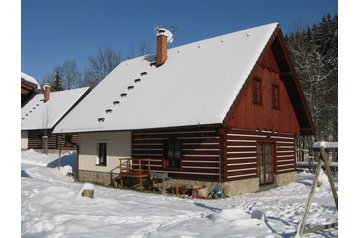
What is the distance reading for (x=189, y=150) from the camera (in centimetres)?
1539

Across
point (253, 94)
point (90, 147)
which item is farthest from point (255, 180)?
point (90, 147)

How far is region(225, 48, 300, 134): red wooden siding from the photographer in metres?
15.4

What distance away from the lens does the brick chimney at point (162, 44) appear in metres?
20.6

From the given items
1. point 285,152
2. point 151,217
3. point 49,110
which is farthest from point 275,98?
point 49,110

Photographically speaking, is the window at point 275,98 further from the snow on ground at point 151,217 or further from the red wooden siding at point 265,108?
the snow on ground at point 151,217

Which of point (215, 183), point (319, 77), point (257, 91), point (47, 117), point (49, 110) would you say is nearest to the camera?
point (215, 183)

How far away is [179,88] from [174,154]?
3152mm

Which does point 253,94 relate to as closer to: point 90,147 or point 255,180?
point 255,180

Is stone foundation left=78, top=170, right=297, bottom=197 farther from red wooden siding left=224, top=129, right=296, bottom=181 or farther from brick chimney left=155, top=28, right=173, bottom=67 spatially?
brick chimney left=155, top=28, right=173, bottom=67

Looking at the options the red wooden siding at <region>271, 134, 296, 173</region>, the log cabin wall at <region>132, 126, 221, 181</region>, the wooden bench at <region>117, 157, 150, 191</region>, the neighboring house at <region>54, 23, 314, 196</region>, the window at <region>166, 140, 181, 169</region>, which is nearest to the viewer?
the log cabin wall at <region>132, 126, 221, 181</region>

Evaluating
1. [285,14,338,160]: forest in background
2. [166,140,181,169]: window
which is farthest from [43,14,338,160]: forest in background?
[166,140,181,169]: window

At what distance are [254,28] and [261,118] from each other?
469cm

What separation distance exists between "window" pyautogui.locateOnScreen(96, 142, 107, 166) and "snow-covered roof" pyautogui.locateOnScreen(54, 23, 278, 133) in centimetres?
123

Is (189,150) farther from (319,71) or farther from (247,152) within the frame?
(319,71)
